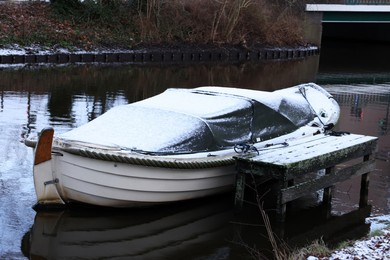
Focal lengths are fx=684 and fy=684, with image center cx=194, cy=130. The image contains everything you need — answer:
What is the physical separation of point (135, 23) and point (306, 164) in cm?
2826

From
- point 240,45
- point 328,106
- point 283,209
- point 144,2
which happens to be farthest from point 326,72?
point 283,209

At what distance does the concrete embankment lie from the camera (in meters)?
31.4

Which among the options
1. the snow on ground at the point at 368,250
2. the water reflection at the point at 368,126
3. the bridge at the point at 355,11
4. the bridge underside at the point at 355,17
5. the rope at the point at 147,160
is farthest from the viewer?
the bridge underside at the point at 355,17

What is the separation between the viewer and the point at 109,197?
35.0 ft

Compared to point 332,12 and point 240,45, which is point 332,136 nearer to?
point 240,45

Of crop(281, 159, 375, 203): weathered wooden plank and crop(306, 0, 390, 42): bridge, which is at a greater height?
crop(306, 0, 390, 42): bridge

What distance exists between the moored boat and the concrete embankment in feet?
63.9

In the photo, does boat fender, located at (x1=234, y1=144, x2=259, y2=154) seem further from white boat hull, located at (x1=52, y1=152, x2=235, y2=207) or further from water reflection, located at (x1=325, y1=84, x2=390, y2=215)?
water reflection, located at (x1=325, y1=84, x2=390, y2=215)

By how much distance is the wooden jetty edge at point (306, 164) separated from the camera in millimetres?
10773

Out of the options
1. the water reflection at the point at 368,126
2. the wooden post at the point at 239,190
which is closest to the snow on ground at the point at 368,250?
the wooden post at the point at 239,190

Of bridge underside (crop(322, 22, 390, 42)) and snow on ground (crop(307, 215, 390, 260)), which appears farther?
bridge underside (crop(322, 22, 390, 42))

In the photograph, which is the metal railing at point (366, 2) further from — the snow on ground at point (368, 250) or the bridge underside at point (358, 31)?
the snow on ground at point (368, 250)

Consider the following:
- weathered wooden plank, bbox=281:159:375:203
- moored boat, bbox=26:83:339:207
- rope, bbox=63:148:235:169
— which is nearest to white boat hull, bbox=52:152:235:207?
moored boat, bbox=26:83:339:207

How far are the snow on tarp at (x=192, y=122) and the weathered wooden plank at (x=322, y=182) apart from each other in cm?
153
